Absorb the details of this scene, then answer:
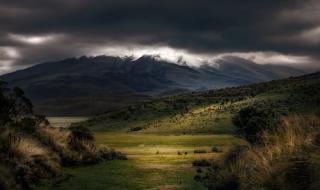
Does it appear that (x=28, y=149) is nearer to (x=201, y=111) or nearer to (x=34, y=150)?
(x=34, y=150)

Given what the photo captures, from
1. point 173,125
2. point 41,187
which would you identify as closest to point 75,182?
point 41,187

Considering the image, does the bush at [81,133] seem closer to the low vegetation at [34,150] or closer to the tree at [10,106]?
the low vegetation at [34,150]

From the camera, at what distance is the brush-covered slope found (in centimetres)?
8738

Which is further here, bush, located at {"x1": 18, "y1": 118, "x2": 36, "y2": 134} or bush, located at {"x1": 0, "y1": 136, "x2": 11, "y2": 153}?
bush, located at {"x1": 18, "y1": 118, "x2": 36, "y2": 134}

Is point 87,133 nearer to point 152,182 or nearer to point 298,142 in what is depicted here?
point 152,182

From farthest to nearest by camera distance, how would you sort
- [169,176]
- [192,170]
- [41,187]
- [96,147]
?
[96,147] < [192,170] < [169,176] < [41,187]

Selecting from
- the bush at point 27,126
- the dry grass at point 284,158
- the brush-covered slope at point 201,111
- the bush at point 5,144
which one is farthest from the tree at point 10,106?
the brush-covered slope at point 201,111

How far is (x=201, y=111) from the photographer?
343 feet

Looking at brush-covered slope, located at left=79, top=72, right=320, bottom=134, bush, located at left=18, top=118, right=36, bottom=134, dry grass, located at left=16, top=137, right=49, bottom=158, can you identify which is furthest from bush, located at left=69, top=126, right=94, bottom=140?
brush-covered slope, located at left=79, top=72, right=320, bottom=134

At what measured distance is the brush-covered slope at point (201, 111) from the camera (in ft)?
287

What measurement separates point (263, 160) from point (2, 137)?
37.3 feet

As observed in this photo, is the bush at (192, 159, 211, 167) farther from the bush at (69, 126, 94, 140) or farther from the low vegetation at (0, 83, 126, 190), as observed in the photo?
the bush at (69, 126, 94, 140)

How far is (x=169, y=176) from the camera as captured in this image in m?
25.3

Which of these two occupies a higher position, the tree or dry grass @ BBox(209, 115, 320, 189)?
the tree
